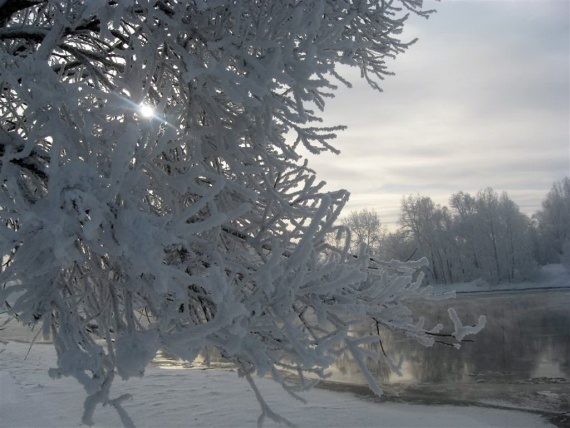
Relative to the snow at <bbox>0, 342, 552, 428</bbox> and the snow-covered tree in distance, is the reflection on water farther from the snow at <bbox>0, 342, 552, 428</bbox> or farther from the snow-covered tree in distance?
the snow-covered tree in distance

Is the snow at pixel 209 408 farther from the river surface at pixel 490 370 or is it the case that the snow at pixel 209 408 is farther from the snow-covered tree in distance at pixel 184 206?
the snow-covered tree in distance at pixel 184 206

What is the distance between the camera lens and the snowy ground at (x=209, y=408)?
318 inches

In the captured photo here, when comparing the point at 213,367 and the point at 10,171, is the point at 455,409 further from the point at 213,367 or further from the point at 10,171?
the point at 10,171

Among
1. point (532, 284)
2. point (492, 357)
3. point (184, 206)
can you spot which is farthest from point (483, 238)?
point (184, 206)

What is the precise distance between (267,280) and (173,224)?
0.44m

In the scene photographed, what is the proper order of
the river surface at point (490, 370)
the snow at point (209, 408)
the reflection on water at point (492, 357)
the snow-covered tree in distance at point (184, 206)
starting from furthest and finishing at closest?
1. the reflection on water at point (492, 357)
2. the river surface at point (490, 370)
3. the snow at point (209, 408)
4. the snow-covered tree in distance at point (184, 206)

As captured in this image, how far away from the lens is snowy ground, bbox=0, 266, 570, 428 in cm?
807

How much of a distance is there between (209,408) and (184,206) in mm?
6831

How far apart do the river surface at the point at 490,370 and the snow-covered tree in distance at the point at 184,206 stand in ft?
27.5

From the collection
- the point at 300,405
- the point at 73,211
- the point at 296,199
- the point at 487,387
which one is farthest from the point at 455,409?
the point at 73,211

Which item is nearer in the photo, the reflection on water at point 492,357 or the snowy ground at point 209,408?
the snowy ground at point 209,408

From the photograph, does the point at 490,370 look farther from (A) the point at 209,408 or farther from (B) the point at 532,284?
(B) the point at 532,284

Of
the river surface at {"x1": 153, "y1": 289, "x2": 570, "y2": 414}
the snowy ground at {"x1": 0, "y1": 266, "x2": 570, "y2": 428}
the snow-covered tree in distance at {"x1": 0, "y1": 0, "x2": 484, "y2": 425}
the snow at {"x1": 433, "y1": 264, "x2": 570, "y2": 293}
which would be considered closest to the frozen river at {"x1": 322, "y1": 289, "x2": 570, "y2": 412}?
the river surface at {"x1": 153, "y1": 289, "x2": 570, "y2": 414}

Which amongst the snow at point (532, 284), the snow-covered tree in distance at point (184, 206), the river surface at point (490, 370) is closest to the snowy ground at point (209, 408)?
the river surface at point (490, 370)
